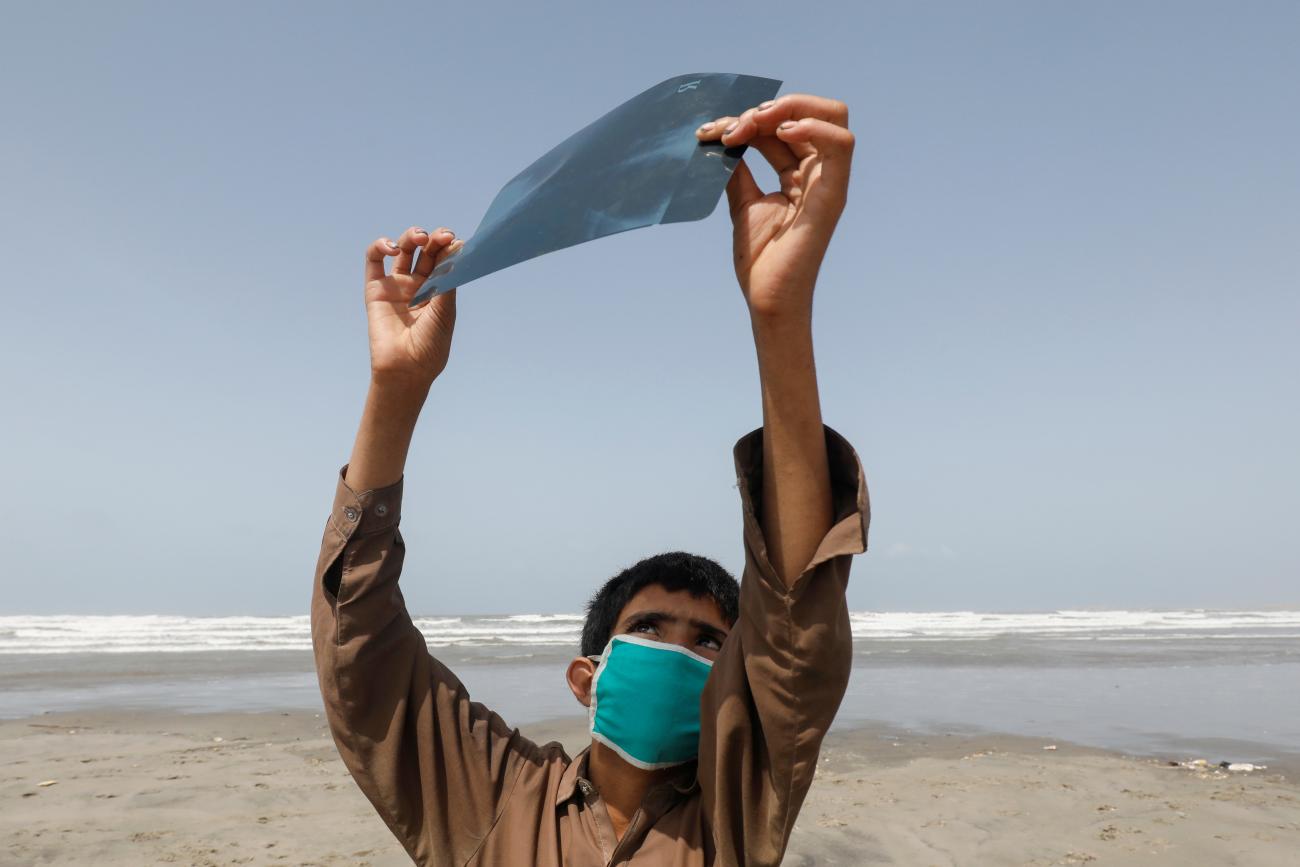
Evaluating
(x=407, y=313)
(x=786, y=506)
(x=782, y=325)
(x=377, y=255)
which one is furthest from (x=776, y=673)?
(x=377, y=255)

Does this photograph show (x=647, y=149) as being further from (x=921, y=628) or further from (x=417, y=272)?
(x=921, y=628)

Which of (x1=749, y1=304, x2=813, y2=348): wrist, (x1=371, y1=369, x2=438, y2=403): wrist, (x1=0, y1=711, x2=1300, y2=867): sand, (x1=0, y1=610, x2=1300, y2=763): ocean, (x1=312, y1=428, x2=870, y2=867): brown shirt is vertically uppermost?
(x1=749, y1=304, x2=813, y2=348): wrist

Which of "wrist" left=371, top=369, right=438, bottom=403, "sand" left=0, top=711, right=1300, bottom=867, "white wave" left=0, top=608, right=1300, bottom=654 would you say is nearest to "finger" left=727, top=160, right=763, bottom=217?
"wrist" left=371, top=369, right=438, bottom=403

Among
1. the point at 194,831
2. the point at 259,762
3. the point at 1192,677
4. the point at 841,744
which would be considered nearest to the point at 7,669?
the point at 259,762

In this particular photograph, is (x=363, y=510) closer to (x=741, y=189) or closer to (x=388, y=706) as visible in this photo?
(x=388, y=706)

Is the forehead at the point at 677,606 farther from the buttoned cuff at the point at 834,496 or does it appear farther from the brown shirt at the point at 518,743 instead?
the buttoned cuff at the point at 834,496

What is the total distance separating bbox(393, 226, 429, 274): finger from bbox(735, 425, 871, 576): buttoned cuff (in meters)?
0.94

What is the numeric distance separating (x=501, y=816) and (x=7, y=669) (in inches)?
776

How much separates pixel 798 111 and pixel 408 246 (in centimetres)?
99

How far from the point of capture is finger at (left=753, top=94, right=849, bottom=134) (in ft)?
4.71

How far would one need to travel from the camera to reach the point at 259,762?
7.89m

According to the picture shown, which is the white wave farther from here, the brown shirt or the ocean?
the brown shirt

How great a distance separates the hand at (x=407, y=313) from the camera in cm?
184

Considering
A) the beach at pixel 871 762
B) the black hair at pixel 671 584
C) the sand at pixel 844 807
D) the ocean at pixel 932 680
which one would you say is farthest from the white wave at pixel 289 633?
the black hair at pixel 671 584
